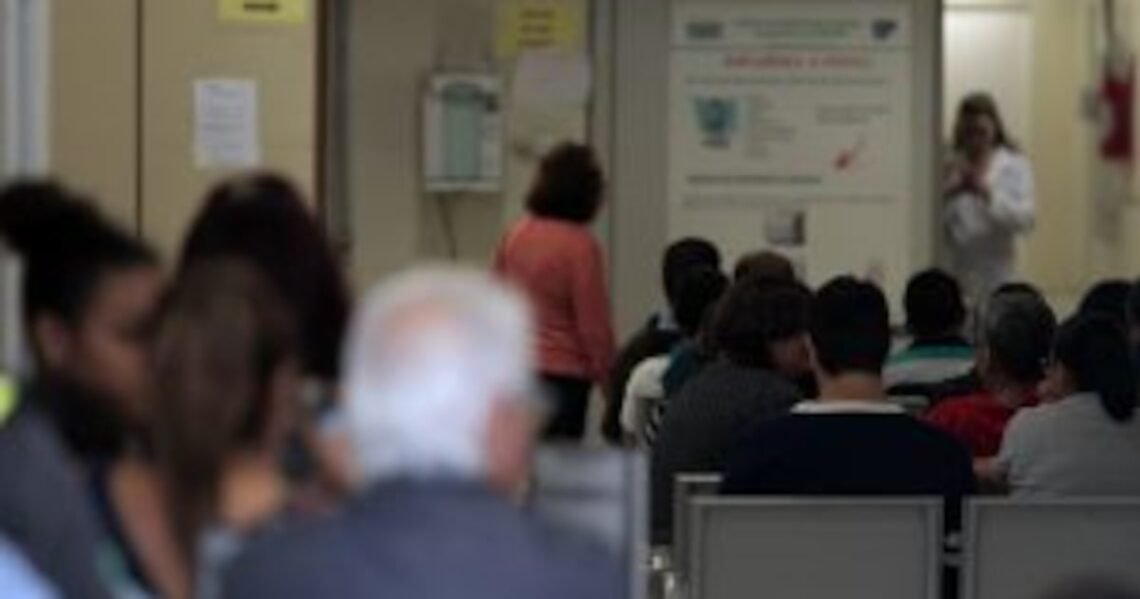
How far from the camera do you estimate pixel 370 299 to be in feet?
9.73

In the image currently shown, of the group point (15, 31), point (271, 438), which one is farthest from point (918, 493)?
point (271, 438)

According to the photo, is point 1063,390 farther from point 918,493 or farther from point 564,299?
point 564,299

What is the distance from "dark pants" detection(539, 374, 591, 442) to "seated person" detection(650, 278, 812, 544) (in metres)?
1.63

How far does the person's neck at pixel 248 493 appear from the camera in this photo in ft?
10.2

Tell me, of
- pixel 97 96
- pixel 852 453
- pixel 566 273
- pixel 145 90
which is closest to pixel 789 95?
pixel 566 273

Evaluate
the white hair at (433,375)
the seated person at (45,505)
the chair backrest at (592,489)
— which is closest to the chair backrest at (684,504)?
the chair backrest at (592,489)

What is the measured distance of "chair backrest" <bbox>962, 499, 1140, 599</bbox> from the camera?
567 cm

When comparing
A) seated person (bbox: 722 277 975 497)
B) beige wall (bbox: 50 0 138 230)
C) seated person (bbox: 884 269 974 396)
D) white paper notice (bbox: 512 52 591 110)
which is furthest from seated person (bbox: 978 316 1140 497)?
white paper notice (bbox: 512 52 591 110)

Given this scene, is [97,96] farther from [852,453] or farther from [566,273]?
[852,453]

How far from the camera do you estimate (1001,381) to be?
6.93 metres

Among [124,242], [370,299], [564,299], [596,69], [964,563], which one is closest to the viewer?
[370,299]

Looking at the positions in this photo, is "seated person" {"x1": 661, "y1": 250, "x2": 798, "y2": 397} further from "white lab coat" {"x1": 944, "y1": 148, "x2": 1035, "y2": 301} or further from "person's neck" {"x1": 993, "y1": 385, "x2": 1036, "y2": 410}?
"white lab coat" {"x1": 944, "y1": 148, "x2": 1035, "y2": 301}

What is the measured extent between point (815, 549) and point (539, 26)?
550 cm

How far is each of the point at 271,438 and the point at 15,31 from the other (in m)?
3.35
